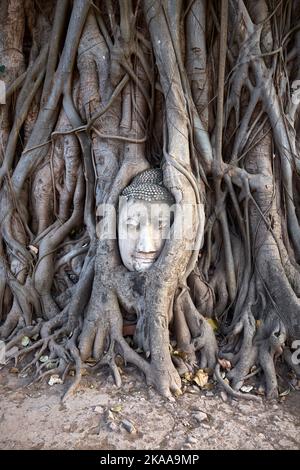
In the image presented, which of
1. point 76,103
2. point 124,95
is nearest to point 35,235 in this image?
point 76,103

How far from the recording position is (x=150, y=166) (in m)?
2.73

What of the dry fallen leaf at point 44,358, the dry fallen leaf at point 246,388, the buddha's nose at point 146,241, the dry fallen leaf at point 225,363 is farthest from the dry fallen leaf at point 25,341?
the dry fallen leaf at point 246,388

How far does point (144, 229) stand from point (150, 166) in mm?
662

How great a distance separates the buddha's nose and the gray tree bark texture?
11 cm

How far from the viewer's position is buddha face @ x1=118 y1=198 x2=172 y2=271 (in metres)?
2.33

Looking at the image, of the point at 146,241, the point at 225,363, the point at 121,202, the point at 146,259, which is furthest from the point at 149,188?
the point at 225,363

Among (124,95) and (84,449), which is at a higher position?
(124,95)

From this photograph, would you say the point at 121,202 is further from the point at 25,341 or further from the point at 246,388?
the point at 246,388

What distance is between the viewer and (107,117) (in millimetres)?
2748

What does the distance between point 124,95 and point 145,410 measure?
92.4 inches

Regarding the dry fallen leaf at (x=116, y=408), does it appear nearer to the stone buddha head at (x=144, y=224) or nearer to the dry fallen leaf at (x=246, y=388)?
the dry fallen leaf at (x=246, y=388)

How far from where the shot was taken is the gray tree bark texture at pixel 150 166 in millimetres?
2328

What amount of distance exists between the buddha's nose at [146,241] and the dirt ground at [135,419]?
0.84 m
